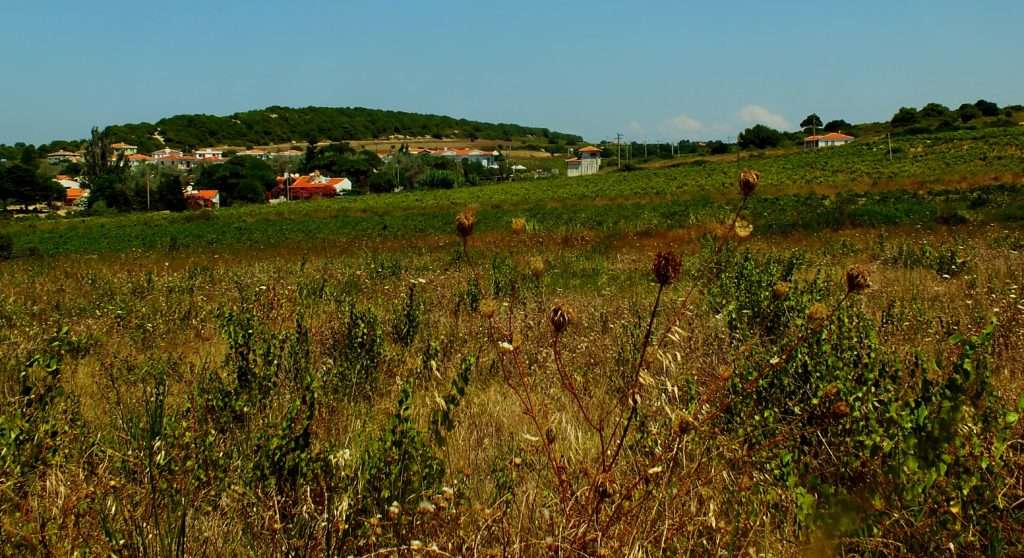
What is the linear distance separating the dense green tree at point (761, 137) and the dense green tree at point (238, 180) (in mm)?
66028

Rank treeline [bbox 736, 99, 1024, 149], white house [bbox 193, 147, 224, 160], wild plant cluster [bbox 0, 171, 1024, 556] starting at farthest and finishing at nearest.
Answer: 1. white house [bbox 193, 147, 224, 160]
2. treeline [bbox 736, 99, 1024, 149]
3. wild plant cluster [bbox 0, 171, 1024, 556]

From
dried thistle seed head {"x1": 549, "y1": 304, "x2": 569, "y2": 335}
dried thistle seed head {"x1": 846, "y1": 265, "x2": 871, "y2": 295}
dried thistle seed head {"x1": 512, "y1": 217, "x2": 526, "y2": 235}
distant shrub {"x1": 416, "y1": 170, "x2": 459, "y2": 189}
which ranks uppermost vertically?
distant shrub {"x1": 416, "y1": 170, "x2": 459, "y2": 189}

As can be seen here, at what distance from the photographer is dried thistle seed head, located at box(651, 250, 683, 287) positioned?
1.38m

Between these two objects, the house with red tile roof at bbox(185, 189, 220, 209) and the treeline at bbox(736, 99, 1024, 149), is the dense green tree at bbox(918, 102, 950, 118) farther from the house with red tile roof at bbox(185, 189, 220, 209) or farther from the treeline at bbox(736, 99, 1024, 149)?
the house with red tile roof at bbox(185, 189, 220, 209)

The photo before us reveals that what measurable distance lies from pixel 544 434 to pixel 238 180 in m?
108

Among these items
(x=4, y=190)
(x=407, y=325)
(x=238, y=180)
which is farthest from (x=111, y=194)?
(x=407, y=325)

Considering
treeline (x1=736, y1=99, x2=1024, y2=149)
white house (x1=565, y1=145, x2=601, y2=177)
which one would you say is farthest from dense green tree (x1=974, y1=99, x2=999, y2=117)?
white house (x1=565, y1=145, x2=601, y2=177)

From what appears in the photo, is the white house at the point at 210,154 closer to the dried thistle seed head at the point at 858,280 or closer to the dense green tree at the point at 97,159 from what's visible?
the dense green tree at the point at 97,159

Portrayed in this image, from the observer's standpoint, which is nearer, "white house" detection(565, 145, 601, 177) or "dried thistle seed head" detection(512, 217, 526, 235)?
"dried thistle seed head" detection(512, 217, 526, 235)

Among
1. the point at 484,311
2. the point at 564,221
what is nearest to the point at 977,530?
the point at 484,311

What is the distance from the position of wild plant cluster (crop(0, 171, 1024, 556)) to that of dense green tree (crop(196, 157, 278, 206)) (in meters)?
97.8

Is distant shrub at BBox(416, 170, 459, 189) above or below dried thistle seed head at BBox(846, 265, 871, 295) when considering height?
above

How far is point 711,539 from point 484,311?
1.20 metres

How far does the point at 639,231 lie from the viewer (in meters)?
20.5
